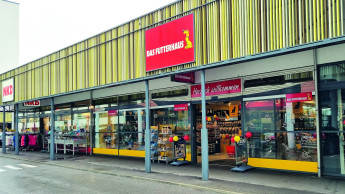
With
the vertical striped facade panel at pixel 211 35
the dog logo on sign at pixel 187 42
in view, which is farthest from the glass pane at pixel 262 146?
the dog logo on sign at pixel 187 42

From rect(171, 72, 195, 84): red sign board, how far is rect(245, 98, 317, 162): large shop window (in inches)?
94.7

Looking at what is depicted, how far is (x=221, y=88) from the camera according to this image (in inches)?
511

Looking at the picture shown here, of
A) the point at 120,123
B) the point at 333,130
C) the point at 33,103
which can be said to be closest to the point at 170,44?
the point at 333,130

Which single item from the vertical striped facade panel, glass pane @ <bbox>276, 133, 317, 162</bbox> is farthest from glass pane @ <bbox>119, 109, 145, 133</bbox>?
glass pane @ <bbox>276, 133, 317, 162</bbox>

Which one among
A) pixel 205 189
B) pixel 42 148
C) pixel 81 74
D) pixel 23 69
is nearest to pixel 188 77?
pixel 205 189

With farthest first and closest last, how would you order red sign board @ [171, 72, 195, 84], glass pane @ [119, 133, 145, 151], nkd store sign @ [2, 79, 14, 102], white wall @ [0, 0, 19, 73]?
white wall @ [0, 0, 19, 73] < nkd store sign @ [2, 79, 14, 102] < glass pane @ [119, 133, 145, 151] < red sign board @ [171, 72, 195, 84]

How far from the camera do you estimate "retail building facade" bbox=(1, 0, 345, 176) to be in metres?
8.61

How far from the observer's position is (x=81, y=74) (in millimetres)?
15906

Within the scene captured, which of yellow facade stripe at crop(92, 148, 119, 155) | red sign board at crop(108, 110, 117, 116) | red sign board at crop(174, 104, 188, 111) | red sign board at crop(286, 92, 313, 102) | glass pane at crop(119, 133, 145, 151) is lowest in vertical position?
yellow facade stripe at crop(92, 148, 119, 155)

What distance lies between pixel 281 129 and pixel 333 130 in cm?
179

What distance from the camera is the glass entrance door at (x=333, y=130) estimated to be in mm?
9859

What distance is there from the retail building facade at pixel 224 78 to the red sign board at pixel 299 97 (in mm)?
34

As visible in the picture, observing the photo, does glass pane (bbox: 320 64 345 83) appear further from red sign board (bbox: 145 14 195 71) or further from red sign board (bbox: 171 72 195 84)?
red sign board (bbox: 171 72 195 84)

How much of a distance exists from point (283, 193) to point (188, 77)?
6.10 metres
